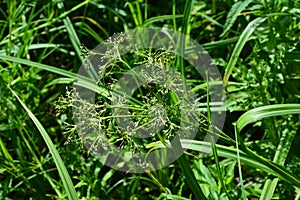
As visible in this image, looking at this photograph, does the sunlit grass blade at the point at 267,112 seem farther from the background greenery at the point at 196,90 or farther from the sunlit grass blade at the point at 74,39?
the sunlit grass blade at the point at 74,39

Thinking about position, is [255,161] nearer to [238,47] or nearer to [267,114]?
[267,114]

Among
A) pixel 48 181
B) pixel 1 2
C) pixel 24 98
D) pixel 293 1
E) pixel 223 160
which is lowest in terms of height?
pixel 48 181

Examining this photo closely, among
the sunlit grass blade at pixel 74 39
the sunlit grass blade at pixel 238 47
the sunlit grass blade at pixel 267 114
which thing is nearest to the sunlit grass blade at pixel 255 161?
the sunlit grass blade at pixel 267 114

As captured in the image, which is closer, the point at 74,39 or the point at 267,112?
the point at 267,112

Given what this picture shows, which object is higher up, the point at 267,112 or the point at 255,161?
the point at 267,112

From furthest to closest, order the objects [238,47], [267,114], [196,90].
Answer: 1. [196,90]
2. [238,47]
3. [267,114]

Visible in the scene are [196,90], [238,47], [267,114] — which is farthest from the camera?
[196,90]

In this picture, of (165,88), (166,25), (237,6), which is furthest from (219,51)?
(165,88)

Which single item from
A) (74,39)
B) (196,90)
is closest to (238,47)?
(196,90)

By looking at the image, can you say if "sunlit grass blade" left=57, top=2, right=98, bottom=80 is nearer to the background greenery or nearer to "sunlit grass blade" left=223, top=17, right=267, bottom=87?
the background greenery

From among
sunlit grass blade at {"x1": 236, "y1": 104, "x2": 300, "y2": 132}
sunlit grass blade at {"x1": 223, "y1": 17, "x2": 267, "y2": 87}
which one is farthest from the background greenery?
sunlit grass blade at {"x1": 236, "y1": 104, "x2": 300, "y2": 132}

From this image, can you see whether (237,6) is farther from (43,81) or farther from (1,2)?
(1,2)
